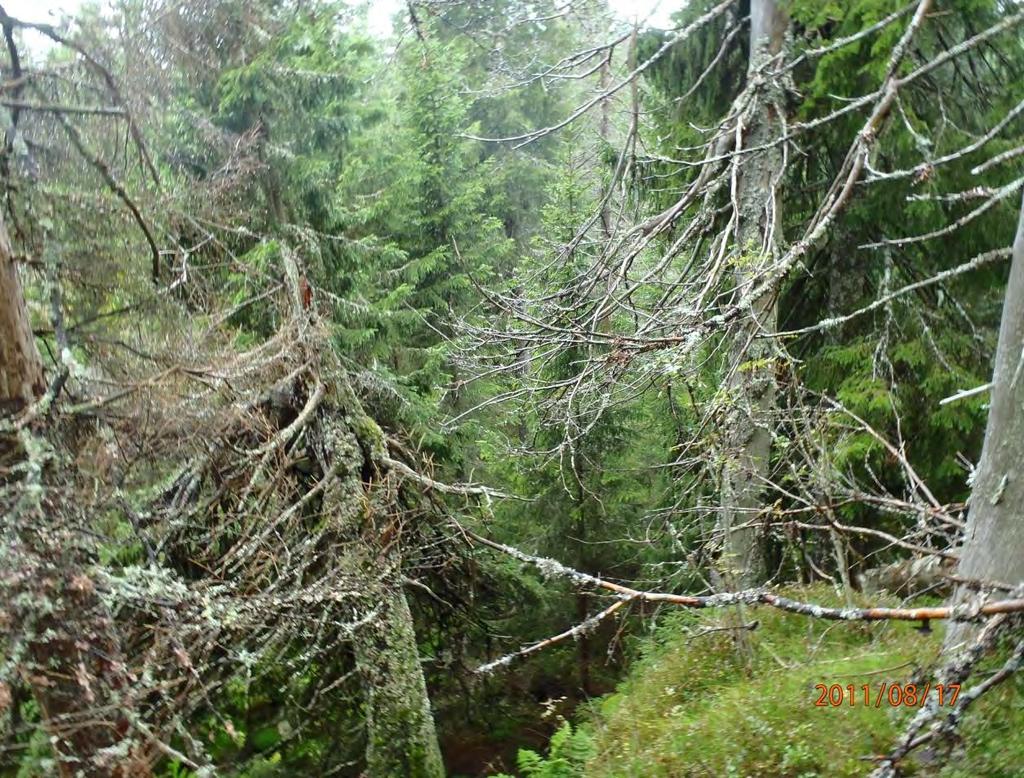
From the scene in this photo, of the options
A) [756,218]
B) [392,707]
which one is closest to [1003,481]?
[756,218]

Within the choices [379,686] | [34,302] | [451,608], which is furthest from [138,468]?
[451,608]

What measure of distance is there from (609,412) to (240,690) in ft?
19.6

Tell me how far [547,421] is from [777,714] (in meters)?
2.97

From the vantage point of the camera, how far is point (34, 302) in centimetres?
580

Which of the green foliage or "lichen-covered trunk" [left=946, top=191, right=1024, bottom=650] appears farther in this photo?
the green foliage

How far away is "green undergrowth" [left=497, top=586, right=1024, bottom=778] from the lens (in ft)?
9.89

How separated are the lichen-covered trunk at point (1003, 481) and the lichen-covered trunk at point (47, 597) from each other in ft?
11.5

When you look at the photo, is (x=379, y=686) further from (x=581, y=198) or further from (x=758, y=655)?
(x=581, y=198)

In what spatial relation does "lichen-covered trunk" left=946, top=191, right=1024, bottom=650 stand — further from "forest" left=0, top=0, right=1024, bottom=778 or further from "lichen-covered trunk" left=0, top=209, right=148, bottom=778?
"lichen-covered trunk" left=0, top=209, right=148, bottom=778

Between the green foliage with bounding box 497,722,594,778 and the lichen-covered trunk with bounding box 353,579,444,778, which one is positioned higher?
the lichen-covered trunk with bounding box 353,579,444,778

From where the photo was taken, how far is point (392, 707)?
5.92m
